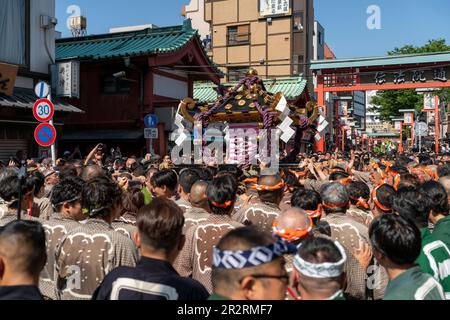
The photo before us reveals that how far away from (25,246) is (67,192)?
1.53 meters

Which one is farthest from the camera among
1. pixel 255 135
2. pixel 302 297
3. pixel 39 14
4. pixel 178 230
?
pixel 39 14

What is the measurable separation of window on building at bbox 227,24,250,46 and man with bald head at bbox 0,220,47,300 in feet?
102

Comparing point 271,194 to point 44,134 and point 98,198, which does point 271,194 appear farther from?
point 44,134

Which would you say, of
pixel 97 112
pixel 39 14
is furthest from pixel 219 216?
pixel 97 112

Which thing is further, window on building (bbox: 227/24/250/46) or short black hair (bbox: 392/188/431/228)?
window on building (bbox: 227/24/250/46)

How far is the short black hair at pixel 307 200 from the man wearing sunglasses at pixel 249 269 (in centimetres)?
190

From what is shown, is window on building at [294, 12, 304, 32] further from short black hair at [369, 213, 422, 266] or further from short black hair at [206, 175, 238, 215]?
short black hair at [369, 213, 422, 266]

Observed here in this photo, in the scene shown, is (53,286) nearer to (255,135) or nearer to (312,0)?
(255,135)

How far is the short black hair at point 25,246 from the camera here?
2.43m

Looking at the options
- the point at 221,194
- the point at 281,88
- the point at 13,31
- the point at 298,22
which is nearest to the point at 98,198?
the point at 221,194

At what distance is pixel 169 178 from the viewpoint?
5426mm

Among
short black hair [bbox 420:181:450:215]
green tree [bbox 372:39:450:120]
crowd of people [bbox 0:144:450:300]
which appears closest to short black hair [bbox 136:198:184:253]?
crowd of people [bbox 0:144:450:300]

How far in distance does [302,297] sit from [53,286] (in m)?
2.33

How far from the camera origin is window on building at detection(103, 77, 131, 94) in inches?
668
